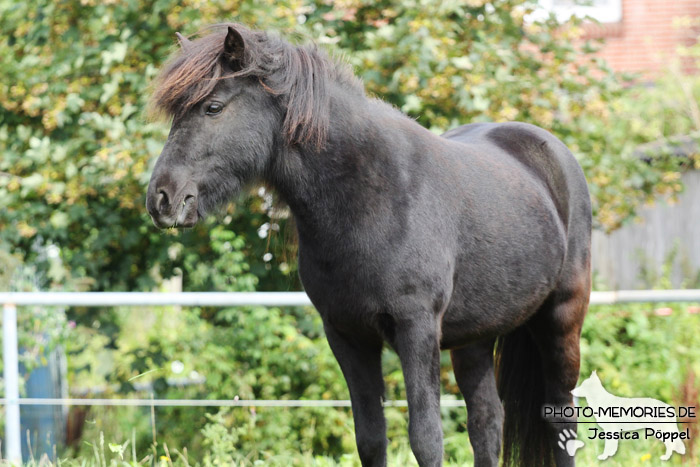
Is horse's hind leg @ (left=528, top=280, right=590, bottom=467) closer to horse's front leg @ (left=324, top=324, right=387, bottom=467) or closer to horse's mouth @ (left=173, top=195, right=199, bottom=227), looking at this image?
horse's front leg @ (left=324, top=324, right=387, bottom=467)

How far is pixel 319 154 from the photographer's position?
2.87m

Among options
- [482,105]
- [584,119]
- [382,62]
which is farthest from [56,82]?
[584,119]

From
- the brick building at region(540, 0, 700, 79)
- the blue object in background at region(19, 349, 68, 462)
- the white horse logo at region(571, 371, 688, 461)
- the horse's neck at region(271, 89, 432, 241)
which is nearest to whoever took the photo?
the horse's neck at region(271, 89, 432, 241)

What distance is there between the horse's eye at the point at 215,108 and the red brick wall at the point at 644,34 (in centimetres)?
1180

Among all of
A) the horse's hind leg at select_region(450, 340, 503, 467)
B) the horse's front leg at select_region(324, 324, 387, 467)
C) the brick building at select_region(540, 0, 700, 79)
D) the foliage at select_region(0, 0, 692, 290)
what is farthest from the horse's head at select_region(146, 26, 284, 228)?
the brick building at select_region(540, 0, 700, 79)

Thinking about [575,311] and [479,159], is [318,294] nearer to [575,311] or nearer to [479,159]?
[479,159]

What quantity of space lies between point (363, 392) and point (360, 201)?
0.76 metres

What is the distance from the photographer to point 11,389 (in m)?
4.25

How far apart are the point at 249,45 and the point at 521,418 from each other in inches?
89.2

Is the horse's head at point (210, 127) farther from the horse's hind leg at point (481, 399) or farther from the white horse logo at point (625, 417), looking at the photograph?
the white horse logo at point (625, 417)

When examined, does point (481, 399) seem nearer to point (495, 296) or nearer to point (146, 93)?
point (495, 296)

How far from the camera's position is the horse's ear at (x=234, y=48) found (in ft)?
9.02

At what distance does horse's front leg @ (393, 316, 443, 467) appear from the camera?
280 cm

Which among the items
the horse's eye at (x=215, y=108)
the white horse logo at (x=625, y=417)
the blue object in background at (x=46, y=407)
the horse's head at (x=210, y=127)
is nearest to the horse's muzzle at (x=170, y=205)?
the horse's head at (x=210, y=127)
